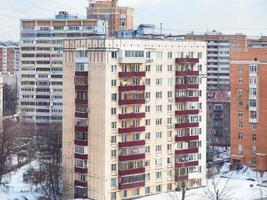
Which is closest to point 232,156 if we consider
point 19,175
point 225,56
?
point 19,175

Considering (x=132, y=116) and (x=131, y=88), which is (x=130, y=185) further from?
(x=131, y=88)

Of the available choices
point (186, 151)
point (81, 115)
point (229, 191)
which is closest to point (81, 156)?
point (81, 115)

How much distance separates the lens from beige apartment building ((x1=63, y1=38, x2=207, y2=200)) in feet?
46.3

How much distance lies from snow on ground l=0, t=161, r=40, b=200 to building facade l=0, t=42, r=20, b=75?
28.7 m

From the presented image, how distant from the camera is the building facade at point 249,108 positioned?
1952 cm

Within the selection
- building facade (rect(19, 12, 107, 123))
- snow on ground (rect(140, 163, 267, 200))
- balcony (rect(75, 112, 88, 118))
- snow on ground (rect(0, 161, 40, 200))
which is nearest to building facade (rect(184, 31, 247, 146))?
building facade (rect(19, 12, 107, 123))

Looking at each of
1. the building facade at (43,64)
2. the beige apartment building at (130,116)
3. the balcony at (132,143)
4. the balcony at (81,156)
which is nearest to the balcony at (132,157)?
the beige apartment building at (130,116)

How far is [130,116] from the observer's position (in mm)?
14422

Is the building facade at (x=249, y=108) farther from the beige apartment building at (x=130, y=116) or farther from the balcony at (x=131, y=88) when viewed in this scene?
the balcony at (x=131, y=88)

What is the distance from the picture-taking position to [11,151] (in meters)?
21.5

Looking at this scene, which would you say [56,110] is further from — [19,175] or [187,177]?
[187,177]

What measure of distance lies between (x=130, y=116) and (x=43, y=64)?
15.1 m

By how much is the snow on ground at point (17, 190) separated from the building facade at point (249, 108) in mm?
6673

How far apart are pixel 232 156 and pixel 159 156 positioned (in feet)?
19.0
